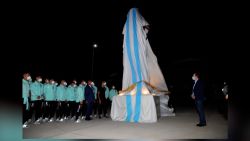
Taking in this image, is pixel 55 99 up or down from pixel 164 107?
up

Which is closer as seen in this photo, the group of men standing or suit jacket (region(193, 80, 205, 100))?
suit jacket (region(193, 80, 205, 100))

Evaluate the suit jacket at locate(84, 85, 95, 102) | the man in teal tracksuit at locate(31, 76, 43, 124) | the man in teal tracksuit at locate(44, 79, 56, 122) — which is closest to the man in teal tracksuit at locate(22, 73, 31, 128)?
the man in teal tracksuit at locate(31, 76, 43, 124)

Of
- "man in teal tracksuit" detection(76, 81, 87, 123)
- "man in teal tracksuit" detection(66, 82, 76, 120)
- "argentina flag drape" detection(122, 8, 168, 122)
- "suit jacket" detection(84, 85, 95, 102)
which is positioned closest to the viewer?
"man in teal tracksuit" detection(66, 82, 76, 120)

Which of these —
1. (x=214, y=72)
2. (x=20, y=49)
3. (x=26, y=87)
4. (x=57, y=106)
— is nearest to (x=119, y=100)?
(x=57, y=106)

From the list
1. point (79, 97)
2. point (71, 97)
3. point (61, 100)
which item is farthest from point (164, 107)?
point (61, 100)

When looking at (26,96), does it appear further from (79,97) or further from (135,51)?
(135,51)

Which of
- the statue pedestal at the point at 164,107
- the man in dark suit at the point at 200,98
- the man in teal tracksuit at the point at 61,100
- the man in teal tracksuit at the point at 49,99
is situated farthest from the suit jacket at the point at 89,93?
the man in dark suit at the point at 200,98

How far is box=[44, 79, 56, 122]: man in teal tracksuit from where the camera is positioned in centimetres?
1320

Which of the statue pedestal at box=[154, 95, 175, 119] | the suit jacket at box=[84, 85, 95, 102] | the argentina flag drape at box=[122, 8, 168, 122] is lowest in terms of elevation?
the statue pedestal at box=[154, 95, 175, 119]

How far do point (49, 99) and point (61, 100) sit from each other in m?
0.71

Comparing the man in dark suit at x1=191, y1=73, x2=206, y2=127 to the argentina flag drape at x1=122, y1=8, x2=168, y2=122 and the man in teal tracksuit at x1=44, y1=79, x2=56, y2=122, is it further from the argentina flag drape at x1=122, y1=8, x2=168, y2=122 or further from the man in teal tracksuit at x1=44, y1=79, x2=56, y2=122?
the man in teal tracksuit at x1=44, y1=79, x2=56, y2=122

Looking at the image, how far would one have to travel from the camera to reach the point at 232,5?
718 cm

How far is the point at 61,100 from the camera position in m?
14.0

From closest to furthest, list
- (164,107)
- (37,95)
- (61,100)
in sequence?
(37,95) < (61,100) < (164,107)
